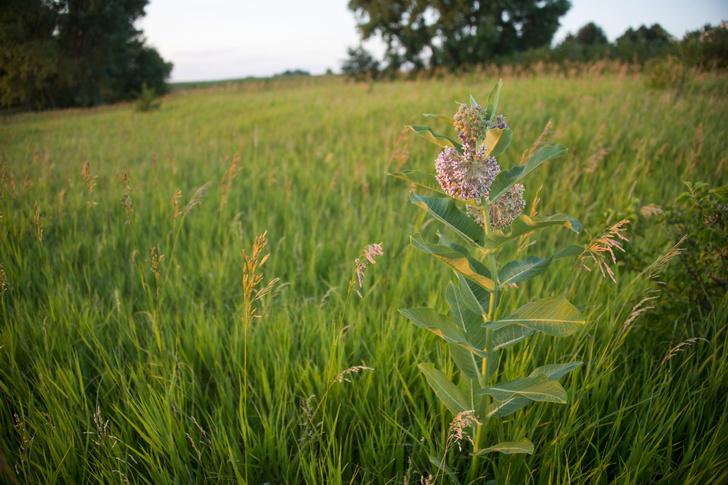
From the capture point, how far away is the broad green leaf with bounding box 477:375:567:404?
2.90 ft

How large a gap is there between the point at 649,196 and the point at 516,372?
2.76 m

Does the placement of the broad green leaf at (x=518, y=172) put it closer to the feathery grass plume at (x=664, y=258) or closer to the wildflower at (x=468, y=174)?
the wildflower at (x=468, y=174)

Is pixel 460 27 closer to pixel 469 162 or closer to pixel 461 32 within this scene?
pixel 461 32

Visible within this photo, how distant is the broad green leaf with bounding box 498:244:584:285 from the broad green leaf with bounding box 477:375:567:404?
10.9 inches

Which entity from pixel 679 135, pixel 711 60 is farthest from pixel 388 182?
pixel 711 60

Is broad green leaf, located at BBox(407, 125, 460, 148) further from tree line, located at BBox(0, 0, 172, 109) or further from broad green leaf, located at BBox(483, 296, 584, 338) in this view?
tree line, located at BBox(0, 0, 172, 109)

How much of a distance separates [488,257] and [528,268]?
11 centimetres

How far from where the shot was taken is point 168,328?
1.84 meters

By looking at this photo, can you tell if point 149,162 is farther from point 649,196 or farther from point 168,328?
point 649,196

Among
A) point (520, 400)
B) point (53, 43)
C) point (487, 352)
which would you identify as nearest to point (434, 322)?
point (487, 352)

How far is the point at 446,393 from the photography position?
112 centimetres

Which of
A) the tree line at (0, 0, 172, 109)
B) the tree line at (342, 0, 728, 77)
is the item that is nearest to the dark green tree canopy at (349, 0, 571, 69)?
the tree line at (342, 0, 728, 77)

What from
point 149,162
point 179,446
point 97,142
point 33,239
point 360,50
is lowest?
point 179,446

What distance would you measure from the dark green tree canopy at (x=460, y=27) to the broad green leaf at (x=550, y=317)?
2429 cm
